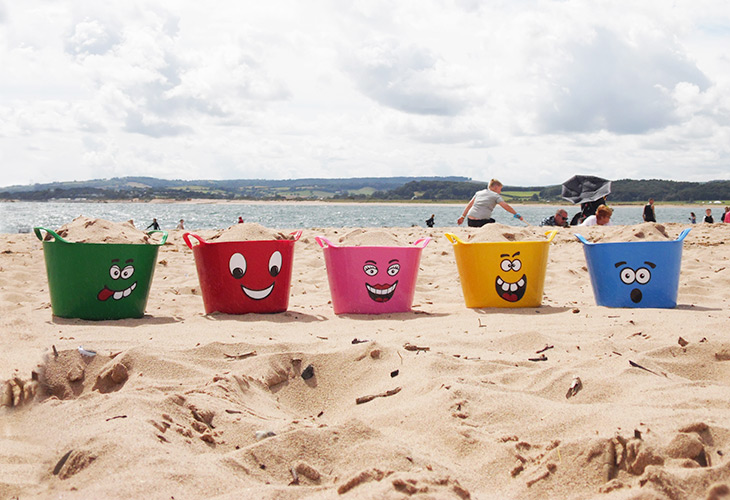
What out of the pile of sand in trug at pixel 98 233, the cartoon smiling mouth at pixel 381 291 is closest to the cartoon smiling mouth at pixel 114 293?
the pile of sand in trug at pixel 98 233

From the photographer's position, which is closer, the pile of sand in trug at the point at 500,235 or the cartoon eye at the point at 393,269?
the cartoon eye at the point at 393,269

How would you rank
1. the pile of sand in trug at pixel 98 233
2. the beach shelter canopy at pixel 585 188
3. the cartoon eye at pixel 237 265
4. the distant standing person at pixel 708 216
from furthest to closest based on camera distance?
the beach shelter canopy at pixel 585 188 < the distant standing person at pixel 708 216 < the cartoon eye at pixel 237 265 < the pile of sand in trug at pixel 98 233

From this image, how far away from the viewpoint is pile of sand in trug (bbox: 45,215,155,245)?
486cm

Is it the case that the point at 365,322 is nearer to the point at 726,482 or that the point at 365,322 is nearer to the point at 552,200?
the point at 726,482

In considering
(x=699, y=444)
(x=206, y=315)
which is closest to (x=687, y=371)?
(x=699, y=444)

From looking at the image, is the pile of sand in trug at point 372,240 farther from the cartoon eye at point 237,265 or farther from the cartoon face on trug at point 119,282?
the cartoon face on trug at point 119,282

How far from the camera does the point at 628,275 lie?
203 inches

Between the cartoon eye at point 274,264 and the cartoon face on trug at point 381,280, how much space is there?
69 cm

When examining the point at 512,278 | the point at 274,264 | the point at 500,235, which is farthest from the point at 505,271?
the point at 274,264

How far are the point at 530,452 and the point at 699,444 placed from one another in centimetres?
53

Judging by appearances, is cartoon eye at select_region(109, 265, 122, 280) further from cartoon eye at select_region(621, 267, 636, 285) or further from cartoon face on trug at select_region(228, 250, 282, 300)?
cartoon eye at select_region(621, 267, 636, 285)

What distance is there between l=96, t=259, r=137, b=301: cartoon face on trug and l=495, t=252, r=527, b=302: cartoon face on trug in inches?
117

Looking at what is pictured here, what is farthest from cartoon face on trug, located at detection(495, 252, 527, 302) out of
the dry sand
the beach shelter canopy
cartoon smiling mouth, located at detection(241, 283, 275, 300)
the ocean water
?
the ocean water

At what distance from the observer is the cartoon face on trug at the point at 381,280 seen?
5180 mm
